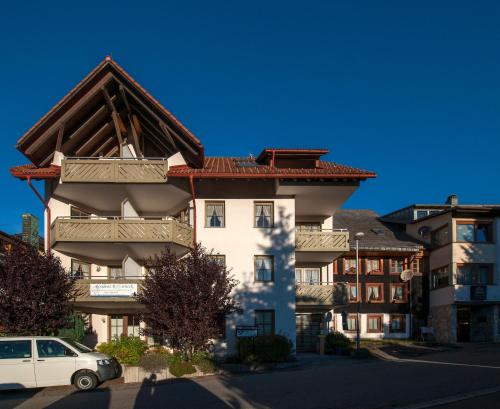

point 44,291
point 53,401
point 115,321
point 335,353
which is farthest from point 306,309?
point 53,401

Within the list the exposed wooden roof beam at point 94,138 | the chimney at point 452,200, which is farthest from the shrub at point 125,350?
the chimney at point 452,200

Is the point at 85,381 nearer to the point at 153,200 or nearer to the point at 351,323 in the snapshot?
the point at 153,200

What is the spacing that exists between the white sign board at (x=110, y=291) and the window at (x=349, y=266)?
818 inches

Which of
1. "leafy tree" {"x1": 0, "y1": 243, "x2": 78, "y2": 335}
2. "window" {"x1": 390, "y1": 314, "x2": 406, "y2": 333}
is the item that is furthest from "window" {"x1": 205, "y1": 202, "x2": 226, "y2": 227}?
"window" {"x1": 390, "y1": 314, "x2": 406, "y2": 333}

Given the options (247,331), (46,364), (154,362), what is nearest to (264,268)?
(247,331)

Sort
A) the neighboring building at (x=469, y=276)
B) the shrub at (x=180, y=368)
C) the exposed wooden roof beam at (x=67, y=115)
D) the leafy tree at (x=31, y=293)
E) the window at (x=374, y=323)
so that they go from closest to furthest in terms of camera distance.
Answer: the shrub at (x=180, y=368) → the leafy tree at (x=31, y=293) → the exposed wooden roof beam at (x=67, y=115) → the neighboring building at (x=469, y=276) → the window at (x=374, y=323)

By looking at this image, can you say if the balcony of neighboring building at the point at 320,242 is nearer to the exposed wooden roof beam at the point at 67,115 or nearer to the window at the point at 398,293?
the exposed wooden roof beam at the point at 67,115

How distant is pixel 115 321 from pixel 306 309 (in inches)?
381

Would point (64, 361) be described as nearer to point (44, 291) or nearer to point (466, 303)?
point (44, 291)

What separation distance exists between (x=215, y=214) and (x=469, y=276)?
20.3 m

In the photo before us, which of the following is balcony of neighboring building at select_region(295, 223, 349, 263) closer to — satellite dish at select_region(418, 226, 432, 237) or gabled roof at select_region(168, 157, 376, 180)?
gabled roof at select_region(168, 157, 376, 180)

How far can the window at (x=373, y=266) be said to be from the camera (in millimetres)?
42250

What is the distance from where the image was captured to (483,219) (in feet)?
128

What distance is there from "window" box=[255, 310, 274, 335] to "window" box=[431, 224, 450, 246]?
59.5 feet
